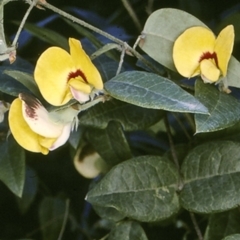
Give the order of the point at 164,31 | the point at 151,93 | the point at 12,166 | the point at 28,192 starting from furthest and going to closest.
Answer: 1. the point at 28,192
2. the point at 12,166
3. the point at 164,31
4. the point at 151,93

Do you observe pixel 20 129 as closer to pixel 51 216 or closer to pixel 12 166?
pixel 12 166

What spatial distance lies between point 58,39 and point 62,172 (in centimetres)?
25

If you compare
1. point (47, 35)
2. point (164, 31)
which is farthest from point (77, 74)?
point (47, 35)

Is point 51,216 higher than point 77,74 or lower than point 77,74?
lower

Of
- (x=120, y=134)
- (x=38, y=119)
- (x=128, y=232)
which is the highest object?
(x=38, y=119)

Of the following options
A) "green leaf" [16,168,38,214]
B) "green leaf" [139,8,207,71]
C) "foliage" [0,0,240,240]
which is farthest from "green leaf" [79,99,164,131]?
"green leaf" [16,168,38,214]

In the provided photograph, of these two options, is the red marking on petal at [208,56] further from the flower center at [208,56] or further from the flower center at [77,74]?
the flower center at [77,74]

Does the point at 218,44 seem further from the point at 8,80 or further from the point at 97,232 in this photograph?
the point at 97,232

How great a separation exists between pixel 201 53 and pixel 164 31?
58 mm

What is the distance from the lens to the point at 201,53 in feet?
2.23

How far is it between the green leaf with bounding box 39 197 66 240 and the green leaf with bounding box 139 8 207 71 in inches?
14.7

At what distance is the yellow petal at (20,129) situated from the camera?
63 centimetres

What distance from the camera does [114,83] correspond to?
63 centimetres

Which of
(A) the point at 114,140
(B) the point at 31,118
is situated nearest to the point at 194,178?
(A) the point at 114,140
